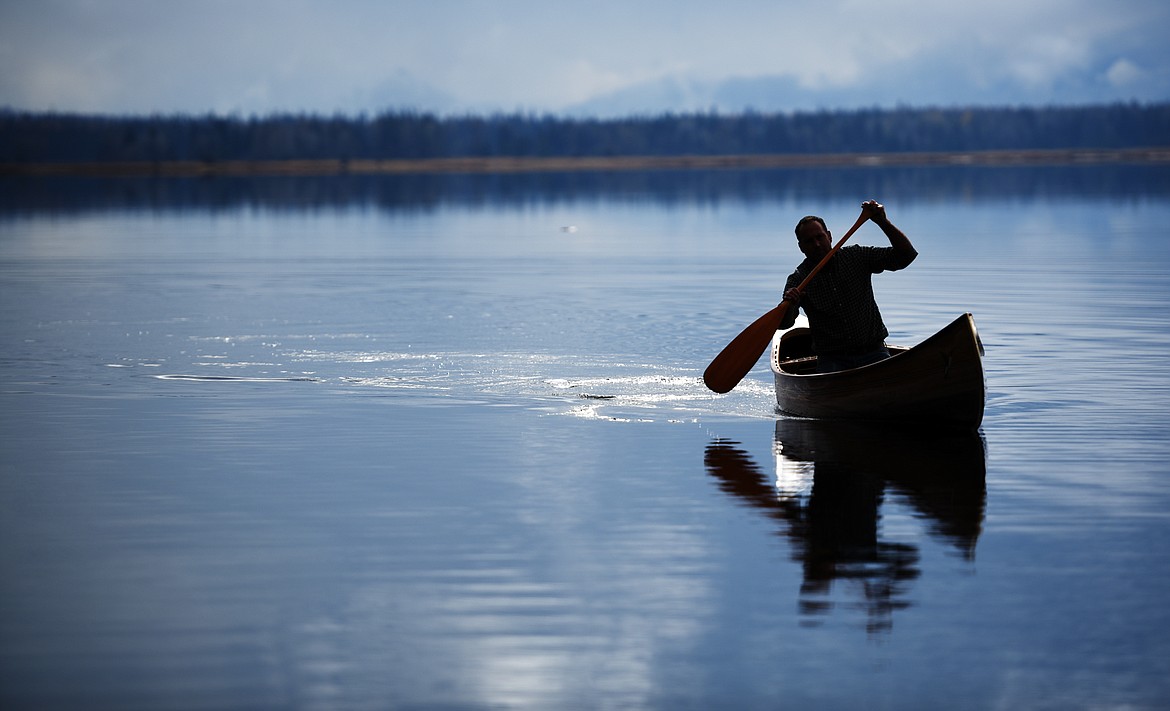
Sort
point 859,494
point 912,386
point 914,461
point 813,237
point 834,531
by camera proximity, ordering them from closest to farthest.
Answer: point 834,531 < point 859,494 < point 914,461 < point 912,386 < point 813,237

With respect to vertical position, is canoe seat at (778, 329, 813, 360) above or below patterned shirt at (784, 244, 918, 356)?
below

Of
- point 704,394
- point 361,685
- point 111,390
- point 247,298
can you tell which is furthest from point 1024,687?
point 247,298

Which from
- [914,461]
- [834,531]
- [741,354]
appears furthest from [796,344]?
[834,531]

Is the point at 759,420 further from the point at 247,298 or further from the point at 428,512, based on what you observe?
the point at 247,298

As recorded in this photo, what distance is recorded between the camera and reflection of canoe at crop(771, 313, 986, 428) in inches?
492

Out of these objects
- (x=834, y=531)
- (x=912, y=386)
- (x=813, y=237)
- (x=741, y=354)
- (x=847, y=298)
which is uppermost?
(x=813, y=237)

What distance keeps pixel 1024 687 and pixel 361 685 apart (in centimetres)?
291

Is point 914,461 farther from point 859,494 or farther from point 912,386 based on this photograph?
point 859,494

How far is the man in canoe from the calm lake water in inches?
29.3

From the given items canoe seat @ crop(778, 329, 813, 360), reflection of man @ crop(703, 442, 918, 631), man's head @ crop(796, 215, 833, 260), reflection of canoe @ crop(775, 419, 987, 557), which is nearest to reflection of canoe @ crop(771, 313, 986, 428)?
reflection of canoe @ crop(775, 419, 987, 557)

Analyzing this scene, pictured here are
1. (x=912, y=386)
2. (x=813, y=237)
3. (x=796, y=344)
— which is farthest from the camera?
(x=796, y=344)

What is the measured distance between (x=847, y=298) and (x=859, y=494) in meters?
2.80

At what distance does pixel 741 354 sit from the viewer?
14484 millimetres

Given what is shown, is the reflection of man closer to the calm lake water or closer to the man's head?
the calm lake water
